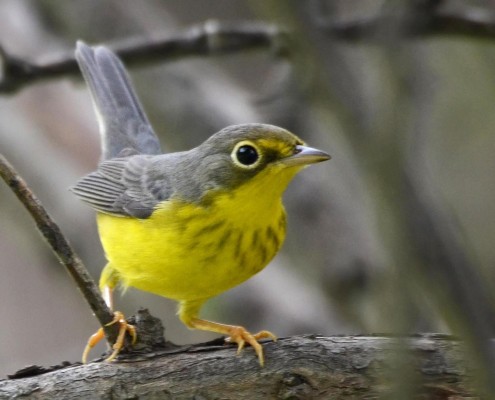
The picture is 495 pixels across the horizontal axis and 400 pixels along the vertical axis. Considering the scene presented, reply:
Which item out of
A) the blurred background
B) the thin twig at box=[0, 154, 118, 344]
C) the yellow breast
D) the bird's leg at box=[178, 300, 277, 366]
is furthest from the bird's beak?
the thin twig at box=[0, 154, 118, 344]

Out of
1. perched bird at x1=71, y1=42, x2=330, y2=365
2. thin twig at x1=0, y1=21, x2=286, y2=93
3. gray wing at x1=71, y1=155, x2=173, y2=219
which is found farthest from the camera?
thin twig at x1=0, y1=21, x2=286, y2=93

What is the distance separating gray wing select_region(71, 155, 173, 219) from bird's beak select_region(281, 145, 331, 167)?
96 centimetres

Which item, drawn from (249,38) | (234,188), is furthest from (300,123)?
(234,188)

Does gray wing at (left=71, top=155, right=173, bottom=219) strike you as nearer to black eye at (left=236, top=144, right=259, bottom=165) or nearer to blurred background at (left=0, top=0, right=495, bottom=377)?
black eye at (left=236, top=144, right=259, bottom=165)

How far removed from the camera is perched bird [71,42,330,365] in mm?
4641

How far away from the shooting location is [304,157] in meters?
4.47

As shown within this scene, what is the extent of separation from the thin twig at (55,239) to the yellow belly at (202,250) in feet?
2.66

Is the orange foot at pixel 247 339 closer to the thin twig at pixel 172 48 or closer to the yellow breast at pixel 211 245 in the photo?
the yellow breast at pixel 211 245

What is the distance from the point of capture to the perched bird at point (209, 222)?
183 inches

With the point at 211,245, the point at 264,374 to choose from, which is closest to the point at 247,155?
the point at 211,245

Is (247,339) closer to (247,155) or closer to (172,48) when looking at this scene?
(247,155)

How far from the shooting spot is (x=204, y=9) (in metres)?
11.9

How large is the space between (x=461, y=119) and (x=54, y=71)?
14.7 ft

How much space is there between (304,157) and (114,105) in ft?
8.13
